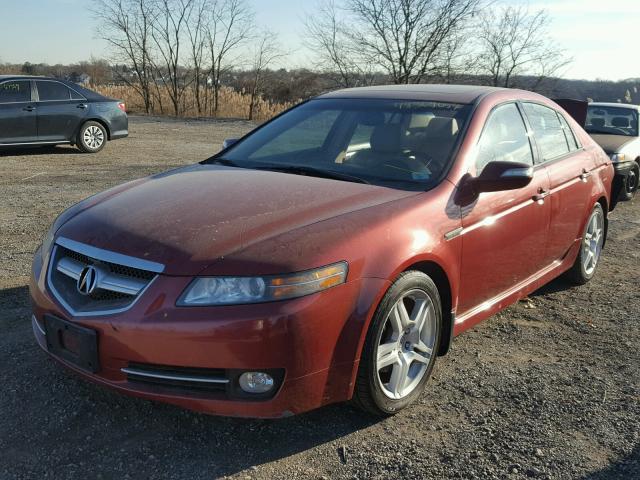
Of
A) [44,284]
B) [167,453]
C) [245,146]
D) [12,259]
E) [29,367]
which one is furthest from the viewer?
[12,259]

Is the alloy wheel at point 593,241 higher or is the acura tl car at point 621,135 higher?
the acura tl car at point 621,135

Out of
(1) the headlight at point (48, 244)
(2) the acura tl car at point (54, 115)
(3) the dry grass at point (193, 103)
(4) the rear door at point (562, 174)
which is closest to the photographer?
(1) the headlight at point (48, 244)

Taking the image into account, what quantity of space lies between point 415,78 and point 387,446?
81.9ft

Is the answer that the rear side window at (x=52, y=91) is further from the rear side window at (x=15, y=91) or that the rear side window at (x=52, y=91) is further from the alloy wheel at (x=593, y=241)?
the alloy wheel at (x=593, y=241)

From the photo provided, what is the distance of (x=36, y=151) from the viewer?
42.2ft

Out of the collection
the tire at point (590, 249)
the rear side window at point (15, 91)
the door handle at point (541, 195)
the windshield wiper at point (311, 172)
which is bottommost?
the tire at point (590, 249)

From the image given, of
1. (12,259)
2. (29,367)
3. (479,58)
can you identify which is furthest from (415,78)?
(29,367)

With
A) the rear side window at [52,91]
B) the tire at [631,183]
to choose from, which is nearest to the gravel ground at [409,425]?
the tire at [631,183]

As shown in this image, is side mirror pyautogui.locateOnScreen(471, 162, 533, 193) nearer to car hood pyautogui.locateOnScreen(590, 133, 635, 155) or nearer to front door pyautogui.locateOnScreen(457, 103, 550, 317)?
front door pyautogui.locateOnScreen(457, 103, 550, 317)

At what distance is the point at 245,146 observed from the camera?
4.33m

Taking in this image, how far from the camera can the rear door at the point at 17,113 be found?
36.6 ft

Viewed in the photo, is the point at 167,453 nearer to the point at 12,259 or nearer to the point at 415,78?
the point at 12,259

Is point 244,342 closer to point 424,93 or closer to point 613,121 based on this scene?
point 424,93

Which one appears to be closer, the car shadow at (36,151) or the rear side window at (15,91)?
the rear side window at (15,91)
